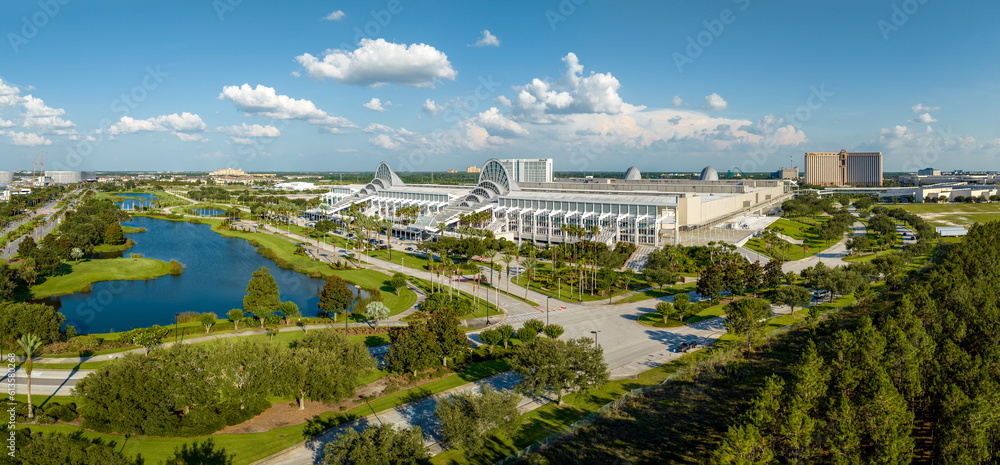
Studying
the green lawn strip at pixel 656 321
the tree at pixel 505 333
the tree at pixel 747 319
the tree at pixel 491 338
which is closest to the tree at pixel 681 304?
the green lawn strip at pixel 656 321

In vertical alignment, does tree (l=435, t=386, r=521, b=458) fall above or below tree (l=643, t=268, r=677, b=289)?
below

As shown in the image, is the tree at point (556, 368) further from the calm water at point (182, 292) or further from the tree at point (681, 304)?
the calm water at point (182, 292)

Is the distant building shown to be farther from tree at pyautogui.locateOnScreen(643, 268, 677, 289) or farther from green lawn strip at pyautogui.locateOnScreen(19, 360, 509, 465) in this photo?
green lawn strip at pyautogui.locateOnScreen(19, 360, 509, 465)

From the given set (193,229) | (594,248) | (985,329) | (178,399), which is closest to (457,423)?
(178,399)

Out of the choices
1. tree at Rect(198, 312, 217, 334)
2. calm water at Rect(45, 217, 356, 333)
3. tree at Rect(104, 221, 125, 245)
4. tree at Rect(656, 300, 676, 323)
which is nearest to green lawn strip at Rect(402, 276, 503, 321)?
calm water at Rect(45, 217, 356, 333)

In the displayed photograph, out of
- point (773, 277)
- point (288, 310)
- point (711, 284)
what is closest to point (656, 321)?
point (711, 284)

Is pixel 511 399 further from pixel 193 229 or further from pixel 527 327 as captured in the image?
pixel 193 229
